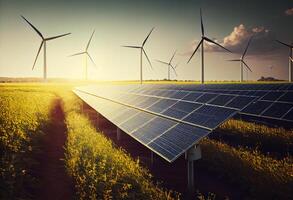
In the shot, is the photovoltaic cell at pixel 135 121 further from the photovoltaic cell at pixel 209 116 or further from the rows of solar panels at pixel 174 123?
the photovoltaic cell at pixel 209 116

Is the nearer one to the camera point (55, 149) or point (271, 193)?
point (271, 193)

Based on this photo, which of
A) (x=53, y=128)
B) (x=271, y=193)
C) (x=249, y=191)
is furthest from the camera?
(x=53, y=128)

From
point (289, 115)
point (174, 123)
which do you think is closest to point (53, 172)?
point (174, 123)

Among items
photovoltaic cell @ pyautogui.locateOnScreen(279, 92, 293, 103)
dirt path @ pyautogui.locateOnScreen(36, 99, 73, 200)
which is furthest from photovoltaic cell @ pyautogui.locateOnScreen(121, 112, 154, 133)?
photovoltaic cell @ pyautogui.locateOnScreen(279, 92, 293, 103)

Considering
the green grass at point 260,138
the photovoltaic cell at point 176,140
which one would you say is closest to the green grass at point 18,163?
the photovoltaic cell at point 176,140

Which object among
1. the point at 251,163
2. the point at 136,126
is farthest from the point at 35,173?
the point at 251,163

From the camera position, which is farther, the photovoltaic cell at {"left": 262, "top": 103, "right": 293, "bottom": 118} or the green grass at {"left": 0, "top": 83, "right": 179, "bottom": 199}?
the photovoltaic cell at {"left": 262, "top": 103, "right": 293, "bottom": 118}

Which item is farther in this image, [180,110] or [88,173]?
[180,110]

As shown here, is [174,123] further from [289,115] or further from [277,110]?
[277,110]

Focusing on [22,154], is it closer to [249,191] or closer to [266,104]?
[249,191]

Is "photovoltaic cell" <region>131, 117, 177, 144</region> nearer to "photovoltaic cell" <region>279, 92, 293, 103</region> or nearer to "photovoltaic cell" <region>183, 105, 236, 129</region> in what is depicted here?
"photovoltaic cell" <region>183, 105, 236, 129</region>

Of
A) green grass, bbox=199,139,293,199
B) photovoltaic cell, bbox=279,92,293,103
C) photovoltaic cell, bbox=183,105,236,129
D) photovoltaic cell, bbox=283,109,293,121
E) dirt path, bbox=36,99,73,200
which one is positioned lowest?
dirt path, bbox=36,99,73,200
